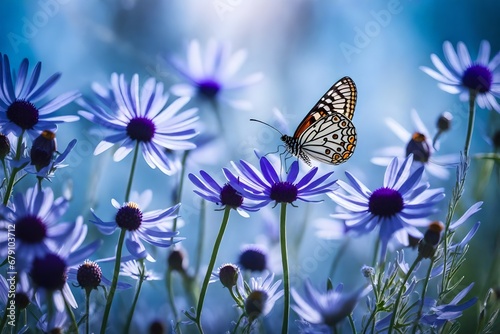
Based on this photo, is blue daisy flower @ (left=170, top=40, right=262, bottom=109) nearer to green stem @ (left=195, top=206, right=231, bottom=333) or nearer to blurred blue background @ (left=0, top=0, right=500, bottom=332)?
blurred blue background @ (left=0, top=0, right=500, bottom=332)

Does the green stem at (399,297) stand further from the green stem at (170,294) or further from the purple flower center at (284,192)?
the green stem at (170,294)

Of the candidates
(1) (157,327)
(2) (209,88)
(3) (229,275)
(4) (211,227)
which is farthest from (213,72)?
(3) (229,275)

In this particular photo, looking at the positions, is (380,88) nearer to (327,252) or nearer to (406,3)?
(406,3)

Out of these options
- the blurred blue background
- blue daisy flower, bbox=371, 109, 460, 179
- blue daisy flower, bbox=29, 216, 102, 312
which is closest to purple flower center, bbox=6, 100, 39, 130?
the blurred blue background

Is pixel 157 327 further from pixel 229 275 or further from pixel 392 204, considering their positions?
pixel 392 204

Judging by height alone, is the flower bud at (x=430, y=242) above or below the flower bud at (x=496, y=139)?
below

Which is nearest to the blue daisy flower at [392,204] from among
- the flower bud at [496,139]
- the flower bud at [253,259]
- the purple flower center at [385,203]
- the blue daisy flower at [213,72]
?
the purple flower center at [385,203]
